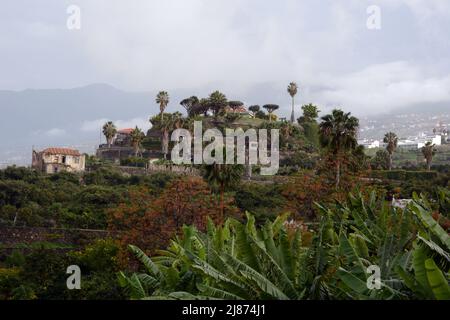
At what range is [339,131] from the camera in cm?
3681

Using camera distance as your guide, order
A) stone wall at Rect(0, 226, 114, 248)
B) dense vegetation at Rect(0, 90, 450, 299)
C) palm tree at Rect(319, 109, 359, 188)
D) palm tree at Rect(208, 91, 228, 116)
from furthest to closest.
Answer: palm tree at Rect(208, 91, 228, 116)
stone wall at Rect(0, 226, 114, 248)
palm tree at Rect(319, 109, 359, 188)
dense vegetation at Rect(0, 90, 450, 299)

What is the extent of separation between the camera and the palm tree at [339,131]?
36781 mm

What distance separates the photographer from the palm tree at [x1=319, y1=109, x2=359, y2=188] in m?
36.8

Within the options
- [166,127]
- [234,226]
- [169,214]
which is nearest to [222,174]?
[169,214]

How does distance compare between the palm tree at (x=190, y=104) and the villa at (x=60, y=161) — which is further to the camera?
the palm tree at (x=190, y=104)

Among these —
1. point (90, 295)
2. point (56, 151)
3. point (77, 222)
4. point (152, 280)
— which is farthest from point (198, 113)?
point (152, 280)

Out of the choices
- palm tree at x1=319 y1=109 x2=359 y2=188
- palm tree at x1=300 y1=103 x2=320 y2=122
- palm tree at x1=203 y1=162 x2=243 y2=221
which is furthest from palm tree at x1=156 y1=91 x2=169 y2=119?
palm tree at x1=203 y1=162 x2=243 y2=221

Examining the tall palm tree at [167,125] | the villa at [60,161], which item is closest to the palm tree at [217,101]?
the tall palm tree at [167,125]

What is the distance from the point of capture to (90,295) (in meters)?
24.5

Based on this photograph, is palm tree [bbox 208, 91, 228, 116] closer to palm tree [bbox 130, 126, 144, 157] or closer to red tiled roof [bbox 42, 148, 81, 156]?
palm tree [bbox 130, 126, 144, 157]

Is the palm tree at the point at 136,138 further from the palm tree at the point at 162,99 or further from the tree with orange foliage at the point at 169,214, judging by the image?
the tree with orange foliage at the point at 169,214

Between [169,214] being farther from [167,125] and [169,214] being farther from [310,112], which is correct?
[310,112]
